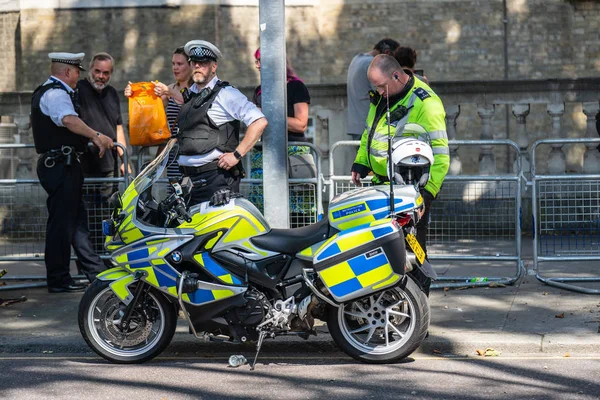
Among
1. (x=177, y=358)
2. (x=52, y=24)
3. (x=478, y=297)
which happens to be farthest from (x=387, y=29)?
(x=177, y=358)

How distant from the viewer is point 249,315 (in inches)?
275

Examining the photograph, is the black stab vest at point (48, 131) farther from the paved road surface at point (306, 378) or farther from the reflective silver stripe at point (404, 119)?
the reflective silver stripe at point (404, 119)

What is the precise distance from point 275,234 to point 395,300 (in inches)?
34.2

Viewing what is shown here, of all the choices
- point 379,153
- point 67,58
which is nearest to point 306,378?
point 379,153

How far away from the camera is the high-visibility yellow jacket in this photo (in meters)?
7.62

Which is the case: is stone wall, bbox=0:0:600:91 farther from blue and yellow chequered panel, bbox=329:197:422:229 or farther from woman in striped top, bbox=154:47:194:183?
blue and yellow chequered panel, bbox=329:197:422:229

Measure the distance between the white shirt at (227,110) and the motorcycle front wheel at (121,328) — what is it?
1.27m

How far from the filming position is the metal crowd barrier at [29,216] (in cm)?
1008

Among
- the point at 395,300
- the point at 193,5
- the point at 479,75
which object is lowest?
the point at 395,300

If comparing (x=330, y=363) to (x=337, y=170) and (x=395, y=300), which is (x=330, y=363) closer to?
(x=395, y=300)

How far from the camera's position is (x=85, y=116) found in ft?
32.7

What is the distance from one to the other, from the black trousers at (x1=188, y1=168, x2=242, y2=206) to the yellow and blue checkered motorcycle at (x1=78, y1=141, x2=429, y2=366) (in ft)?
2.82

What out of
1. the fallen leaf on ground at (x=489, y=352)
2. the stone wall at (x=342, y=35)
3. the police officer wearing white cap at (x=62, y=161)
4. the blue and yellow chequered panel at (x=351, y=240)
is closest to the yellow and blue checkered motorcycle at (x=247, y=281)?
the blue and yellow chequered panel at (x=351, y=240)

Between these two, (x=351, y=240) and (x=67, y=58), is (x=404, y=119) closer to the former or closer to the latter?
(x=351, y=240)
